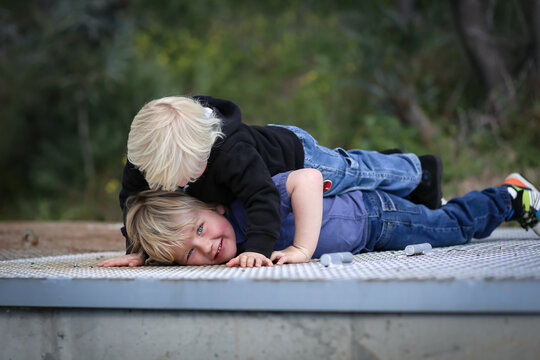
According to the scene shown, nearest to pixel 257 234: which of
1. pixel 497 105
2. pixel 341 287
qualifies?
pixel 341 287

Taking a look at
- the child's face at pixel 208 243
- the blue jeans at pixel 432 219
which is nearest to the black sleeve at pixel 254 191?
the child's face at pixel 208 243

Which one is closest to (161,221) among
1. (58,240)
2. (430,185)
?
(430,185)

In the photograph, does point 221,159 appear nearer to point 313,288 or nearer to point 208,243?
point 208,243

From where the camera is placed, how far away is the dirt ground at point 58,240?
2.84 metres

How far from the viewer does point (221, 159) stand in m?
2.00

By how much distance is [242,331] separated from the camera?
54.2 inches

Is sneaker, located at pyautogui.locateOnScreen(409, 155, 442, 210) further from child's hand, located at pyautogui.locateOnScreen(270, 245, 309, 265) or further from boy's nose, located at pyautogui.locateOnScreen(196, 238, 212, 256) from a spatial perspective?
boy's nose, located at pyautogui.locateOnScreen(196, 238, 212, 256)

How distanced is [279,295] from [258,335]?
A: 0.13 metres

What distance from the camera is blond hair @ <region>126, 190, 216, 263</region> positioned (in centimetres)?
197

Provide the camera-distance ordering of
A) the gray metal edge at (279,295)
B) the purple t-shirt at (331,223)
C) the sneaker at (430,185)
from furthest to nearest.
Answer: the sneaker at (430,185), the purple t-shirt at (331,223), the gray metal edge at (279,295)

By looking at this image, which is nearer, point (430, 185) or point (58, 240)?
point (430, 185)

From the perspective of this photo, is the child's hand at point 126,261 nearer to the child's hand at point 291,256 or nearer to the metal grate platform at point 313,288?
the metal grate platform at point 313,288

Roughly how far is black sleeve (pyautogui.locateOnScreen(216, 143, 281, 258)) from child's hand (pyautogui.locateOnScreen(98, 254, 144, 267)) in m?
0.48

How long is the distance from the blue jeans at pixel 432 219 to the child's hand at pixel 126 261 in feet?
3.32
